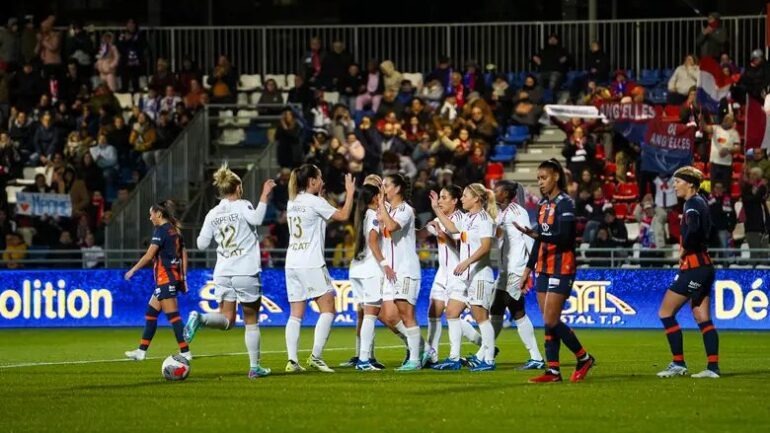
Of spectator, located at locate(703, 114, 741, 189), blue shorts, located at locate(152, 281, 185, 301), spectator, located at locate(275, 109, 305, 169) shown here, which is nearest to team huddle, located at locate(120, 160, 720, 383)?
blue shorts, located at locate(152, 281, 185, 301)

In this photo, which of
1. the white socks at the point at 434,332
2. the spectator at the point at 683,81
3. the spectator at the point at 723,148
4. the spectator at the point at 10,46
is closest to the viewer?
the white socks at the point at 434,332

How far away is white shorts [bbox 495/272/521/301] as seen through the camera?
17141 mm

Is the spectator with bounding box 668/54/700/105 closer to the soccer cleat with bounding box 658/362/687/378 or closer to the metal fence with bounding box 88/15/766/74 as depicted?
the metal fence with bounding box 88/15/766/74

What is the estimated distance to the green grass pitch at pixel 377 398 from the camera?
11961mm

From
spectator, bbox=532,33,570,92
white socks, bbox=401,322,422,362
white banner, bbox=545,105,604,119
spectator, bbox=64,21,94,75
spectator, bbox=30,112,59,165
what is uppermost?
spectator, bbox=64,21,94,75

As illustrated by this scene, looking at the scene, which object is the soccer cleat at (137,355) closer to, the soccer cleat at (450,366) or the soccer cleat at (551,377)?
the soccer cleat at (450,366)

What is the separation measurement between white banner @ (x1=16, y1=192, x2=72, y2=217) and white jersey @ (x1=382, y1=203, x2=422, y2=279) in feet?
50.5

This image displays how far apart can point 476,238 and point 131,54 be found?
20738 millimetres

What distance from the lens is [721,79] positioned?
30.4m

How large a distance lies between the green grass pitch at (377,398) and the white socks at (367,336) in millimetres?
266

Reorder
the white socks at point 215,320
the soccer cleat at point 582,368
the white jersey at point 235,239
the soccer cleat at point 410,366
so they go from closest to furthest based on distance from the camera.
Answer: the soccer cleat at point 582,368 < the white socks at point 215,320 < the white jersey at point 235,239 < the soccer cleat at point 410,366

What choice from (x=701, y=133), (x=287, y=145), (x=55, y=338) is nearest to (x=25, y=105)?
(x=287, y=145)

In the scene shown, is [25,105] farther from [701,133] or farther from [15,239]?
[701,133]

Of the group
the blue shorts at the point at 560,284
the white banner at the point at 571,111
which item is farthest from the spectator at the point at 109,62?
the blue shorts at the point at 560,284
